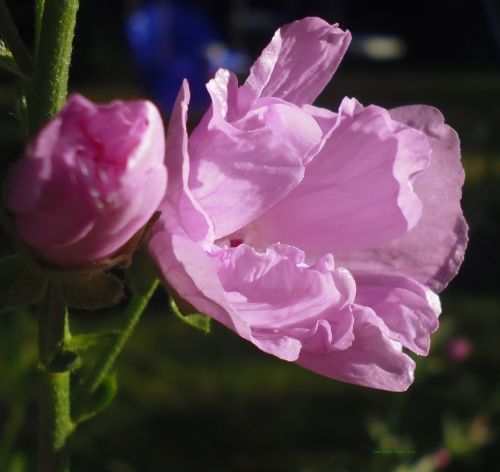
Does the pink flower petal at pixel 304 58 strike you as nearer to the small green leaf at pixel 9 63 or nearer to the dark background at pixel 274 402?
the small green leaf at pixel 9 63

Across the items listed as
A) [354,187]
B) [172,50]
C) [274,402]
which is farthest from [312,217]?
[172,50]

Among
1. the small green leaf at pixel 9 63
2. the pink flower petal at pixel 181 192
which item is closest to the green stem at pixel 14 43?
the small green leaf at pixel 9 63

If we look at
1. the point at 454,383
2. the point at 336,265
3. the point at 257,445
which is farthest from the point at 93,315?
the point at 336,265

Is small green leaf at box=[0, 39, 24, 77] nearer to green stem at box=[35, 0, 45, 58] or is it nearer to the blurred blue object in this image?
green stem at box=[35, 0, 45, 58]

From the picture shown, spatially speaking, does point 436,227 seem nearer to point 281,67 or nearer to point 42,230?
point 281,67

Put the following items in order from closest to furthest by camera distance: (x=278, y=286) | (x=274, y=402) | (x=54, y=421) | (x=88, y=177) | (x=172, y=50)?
(x=88, y=177)
(x=278, y=286)
(x=54, y=421)
(x=274, y=402)
(x=172, y=50)

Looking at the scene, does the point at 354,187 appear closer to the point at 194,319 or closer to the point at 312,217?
the point at 312,217
